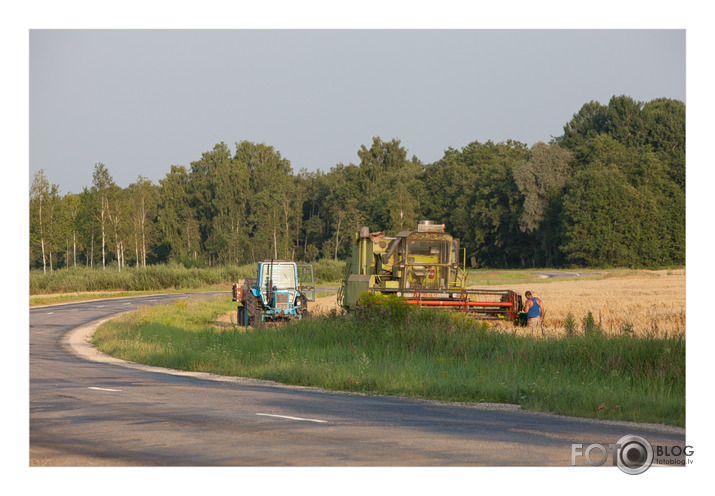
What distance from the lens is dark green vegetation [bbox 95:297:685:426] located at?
1335 centimetres

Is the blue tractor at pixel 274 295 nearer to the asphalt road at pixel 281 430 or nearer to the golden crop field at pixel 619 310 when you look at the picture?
the golden crop field at pixel 619 310

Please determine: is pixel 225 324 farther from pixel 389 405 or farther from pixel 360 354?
pixel 389 405

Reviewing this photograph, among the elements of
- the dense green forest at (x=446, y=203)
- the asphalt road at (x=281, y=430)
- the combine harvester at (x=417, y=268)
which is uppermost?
the dense green forest at (x=446, y=203)

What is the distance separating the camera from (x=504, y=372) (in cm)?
1565

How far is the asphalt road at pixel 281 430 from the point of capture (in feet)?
30.1

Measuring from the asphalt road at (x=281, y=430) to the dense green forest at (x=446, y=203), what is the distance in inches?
2276

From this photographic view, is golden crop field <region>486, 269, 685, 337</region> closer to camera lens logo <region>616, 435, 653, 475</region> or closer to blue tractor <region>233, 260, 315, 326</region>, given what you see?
camera lens logo <region>616, 435, 653, 475</region>

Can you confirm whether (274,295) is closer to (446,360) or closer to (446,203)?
(446,360)

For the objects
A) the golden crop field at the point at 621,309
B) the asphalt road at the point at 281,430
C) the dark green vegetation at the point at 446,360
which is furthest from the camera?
the golden crop field at the point at 621,309

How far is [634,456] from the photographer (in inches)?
363

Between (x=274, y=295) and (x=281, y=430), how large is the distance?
64.7 ft

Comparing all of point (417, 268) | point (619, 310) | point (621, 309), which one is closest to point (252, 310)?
point (417, 268)

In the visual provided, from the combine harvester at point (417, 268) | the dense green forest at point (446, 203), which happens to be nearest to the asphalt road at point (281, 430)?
the combine harvester at point (417, 268)

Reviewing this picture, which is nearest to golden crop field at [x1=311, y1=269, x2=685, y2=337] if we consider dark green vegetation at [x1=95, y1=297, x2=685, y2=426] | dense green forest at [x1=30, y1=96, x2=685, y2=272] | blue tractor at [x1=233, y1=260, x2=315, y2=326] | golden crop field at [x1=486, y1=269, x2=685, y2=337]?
golden crop field at [x1=486, y1=269, x2=685, y2=337]
